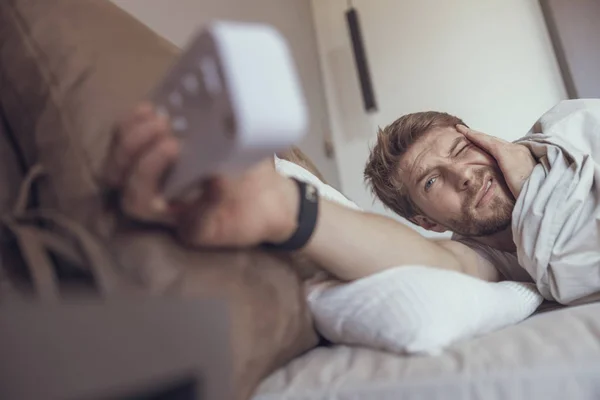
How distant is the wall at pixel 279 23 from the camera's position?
1192mm

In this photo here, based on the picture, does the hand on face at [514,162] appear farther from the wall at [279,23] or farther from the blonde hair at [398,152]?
the wall at [279,23]

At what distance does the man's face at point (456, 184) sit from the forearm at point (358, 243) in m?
0.55

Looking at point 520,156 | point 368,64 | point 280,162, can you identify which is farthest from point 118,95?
point 368,64

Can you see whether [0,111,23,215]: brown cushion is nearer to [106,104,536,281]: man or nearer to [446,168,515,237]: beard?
[106,104,536,281]: man

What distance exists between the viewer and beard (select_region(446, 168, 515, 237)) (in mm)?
1112

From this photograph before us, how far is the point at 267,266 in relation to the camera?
18.3 inches

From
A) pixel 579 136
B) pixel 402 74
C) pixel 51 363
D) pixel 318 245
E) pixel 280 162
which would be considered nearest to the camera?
pixel 51 363

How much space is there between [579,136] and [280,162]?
0.62m

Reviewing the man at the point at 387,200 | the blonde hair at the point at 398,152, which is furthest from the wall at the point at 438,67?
the man at the point at 387,200

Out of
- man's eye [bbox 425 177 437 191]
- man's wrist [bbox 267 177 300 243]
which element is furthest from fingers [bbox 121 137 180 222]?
man's eye [bbox 425 177 437 191]

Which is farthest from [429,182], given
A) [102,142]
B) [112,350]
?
[112,350]

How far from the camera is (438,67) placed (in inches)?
85.0

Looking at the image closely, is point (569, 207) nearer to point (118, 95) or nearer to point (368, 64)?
point (118, 95)

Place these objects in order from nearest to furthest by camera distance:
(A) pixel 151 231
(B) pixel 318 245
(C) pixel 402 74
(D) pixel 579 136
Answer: (A) pixel 151 231 → (B) pixel 318 245 → (D) pixel 579 136 → (C) pixel 402 74
